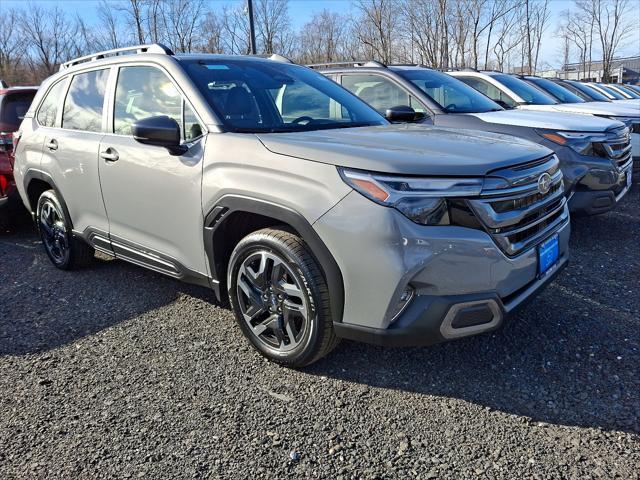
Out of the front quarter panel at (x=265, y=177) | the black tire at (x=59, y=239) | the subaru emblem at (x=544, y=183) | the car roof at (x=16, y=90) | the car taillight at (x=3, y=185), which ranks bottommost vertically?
the black tire at (x=59, y=239)

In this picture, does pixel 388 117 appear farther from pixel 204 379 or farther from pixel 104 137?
pixel 204 379

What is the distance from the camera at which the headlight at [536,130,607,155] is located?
5.11 metres

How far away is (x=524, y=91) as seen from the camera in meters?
7.98

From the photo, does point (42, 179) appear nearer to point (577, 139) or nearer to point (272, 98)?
point (272, 98)

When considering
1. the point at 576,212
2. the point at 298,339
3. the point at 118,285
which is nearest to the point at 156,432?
the point at 298,339

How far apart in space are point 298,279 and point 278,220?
0.36 meters

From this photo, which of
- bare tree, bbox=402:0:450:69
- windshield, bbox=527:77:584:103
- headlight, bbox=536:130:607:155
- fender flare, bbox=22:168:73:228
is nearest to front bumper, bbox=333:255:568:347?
fender flare, bbox=22:168:73:228

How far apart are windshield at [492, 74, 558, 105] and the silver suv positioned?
471cm

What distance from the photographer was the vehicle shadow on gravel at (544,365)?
2539 mm

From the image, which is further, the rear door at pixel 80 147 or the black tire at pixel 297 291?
the rear door at pixel 80 147

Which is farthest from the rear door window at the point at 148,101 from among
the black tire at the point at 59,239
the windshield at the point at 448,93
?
the windshield at the point at 448,93

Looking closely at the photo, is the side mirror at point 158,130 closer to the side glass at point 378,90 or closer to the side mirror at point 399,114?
the side mirror at point 399,114

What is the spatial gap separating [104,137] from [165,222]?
0.96 meters

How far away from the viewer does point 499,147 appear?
2.75 m
